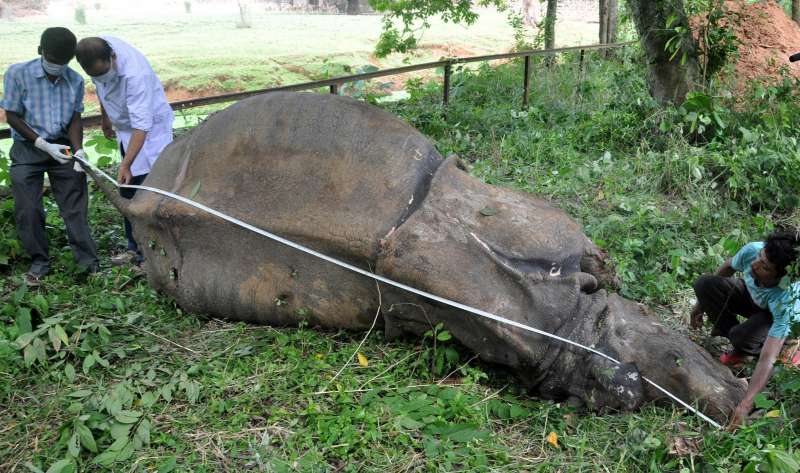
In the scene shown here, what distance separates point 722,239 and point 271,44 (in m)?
7.69

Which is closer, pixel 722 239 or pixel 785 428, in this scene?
pixel 785 428

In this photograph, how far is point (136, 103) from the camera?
13.8ft

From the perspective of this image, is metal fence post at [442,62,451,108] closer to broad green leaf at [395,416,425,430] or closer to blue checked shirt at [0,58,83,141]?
blue checked shirt at [0,58,83,141]

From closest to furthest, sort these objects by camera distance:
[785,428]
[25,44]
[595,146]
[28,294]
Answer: [785,428], [28,294], [595,146], [25,44]

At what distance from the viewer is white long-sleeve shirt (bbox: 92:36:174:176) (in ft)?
13.8

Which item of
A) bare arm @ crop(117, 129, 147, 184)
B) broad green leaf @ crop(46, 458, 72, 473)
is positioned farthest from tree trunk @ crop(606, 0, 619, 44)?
broad green leaf @ crop(46, 458, 72, 473)

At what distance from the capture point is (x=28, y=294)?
3910 mm

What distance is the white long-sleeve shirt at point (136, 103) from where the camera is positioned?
166 inches

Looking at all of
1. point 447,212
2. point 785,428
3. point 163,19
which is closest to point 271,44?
point 163,19

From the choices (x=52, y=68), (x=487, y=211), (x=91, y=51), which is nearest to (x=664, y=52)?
(x=487, y=211)

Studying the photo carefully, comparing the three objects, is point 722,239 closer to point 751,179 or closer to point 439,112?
point 751,179

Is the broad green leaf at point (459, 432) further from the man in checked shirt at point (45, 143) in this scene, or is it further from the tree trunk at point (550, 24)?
the tree trunk at point (550, 24)

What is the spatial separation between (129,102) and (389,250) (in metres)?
2.17

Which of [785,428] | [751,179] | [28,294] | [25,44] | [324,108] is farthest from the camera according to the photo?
[25,44]
